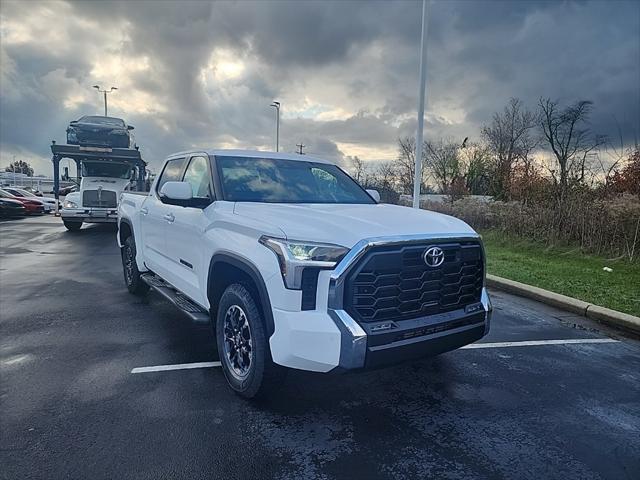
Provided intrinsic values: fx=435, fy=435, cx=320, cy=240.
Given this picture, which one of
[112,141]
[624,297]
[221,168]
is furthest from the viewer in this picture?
[112,141]

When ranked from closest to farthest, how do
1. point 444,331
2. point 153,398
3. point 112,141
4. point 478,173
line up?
point 444,331 → point 153,398 → point 112,141 → point 478,173

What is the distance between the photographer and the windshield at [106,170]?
15.7 m

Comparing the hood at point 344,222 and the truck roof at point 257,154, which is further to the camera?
the truck roof at point 257,154

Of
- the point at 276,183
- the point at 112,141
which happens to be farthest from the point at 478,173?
the point at 276,183

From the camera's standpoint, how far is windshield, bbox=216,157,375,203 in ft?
13.4

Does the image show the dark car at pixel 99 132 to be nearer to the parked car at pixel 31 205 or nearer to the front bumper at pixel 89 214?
the front bumper at pixel 89 214

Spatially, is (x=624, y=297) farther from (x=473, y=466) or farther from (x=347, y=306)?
(x=347, y=306)

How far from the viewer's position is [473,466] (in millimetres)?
2666

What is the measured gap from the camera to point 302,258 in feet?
9.30

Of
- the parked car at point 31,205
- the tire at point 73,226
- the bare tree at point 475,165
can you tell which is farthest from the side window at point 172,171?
the bare tree at point 475,165

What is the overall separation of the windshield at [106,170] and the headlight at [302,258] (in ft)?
49.6

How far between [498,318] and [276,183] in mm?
3627

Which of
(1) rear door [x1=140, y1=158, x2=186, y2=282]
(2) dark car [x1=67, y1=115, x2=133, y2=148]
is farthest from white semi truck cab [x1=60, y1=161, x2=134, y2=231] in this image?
(1) rear door [x1=140, y1=158, x2=186, y2=282]

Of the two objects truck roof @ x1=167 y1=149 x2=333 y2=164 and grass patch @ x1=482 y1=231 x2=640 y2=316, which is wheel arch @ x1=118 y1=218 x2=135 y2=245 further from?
grass patch @ x1=482 y1=231 x2=640 y2=316
